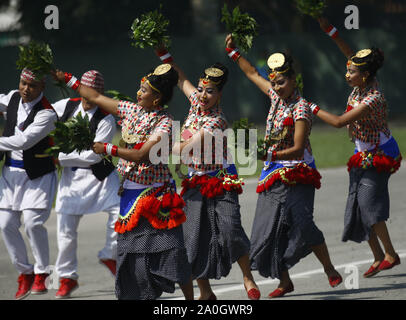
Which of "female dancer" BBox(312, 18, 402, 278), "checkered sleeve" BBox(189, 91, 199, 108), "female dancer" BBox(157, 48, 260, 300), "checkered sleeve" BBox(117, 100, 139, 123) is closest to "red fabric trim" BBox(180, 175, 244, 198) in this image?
"female dancer" BBox(157, 48, 260, 300)

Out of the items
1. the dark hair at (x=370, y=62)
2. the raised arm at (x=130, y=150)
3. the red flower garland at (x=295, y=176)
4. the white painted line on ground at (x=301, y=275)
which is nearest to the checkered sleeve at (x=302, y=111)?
the red flower garland at (x=295, y=176)

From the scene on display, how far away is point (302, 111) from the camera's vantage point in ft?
24.0

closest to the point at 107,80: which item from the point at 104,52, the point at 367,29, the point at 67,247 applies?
the point at 104,52

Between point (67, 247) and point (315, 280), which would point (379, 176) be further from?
point (67, 247)

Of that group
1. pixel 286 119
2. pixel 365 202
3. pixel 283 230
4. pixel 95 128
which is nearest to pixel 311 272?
pixel 365 202

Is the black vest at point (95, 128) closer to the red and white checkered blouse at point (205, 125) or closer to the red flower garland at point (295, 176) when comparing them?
the red and white checkered blouse at point (205, 125)

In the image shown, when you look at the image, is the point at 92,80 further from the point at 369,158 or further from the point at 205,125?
the point at 369,158

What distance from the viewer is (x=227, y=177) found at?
7.39 metres

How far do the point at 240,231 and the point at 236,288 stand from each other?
86 cm

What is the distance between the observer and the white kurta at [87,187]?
8.23m

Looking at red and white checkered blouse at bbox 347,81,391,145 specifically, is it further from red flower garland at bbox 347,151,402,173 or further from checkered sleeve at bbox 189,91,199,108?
checkered sleeve at bbox 189,91,199,108

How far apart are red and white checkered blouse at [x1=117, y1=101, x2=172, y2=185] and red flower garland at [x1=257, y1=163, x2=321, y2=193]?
1.27 metres

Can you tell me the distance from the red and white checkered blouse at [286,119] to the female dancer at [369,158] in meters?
0.71

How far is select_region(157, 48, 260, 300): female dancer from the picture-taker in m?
7.31
